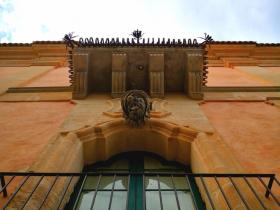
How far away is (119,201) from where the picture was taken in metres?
4.71

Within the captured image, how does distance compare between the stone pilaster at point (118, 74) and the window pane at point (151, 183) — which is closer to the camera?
the window pane at point (151, 183)

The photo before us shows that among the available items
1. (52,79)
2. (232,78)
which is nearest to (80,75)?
(52,79)

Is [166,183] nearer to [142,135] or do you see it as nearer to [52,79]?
[142,135]

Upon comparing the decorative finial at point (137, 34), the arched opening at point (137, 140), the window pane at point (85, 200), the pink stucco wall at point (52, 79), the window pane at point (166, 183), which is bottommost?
the window pane at point (85, 200)

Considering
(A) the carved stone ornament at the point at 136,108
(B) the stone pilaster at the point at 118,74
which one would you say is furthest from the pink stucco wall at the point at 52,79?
(A) the carved stone ornament at the point at 136,108

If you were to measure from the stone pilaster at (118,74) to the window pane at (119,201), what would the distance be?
3.41 m

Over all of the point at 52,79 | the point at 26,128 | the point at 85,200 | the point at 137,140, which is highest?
the point at 52,79

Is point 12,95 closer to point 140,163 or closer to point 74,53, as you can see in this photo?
point 74,53

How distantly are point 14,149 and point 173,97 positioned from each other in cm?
384

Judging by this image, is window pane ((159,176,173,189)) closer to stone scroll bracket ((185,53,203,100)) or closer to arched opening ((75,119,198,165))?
arched opening ((75,119,198,165))

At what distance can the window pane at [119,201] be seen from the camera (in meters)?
4.58

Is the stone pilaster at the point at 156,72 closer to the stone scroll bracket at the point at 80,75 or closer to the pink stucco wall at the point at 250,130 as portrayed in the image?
the pink stucco wall at the point at 250,130

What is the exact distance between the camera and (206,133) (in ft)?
19.6

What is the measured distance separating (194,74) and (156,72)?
859 mm
